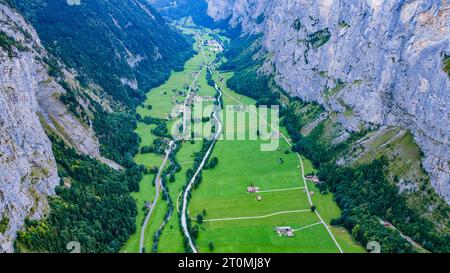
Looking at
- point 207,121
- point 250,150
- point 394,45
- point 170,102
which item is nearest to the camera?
point 394,45

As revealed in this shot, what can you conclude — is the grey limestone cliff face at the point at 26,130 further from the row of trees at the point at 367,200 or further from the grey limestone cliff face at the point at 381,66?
the grey limestone cliff face at the point at 381,66

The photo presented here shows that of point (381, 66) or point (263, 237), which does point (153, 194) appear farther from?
point (381, 66)

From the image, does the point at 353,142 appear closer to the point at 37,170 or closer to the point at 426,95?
the point at 426,95

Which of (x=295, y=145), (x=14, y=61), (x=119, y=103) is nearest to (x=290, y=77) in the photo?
(x=295, y=145)

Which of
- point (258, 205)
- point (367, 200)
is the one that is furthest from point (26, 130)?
point (367, 200)

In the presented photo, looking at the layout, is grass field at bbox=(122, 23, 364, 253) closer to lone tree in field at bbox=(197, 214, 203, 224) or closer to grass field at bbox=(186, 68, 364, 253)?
grass field at bbox=(186, 68, 364, 253)
